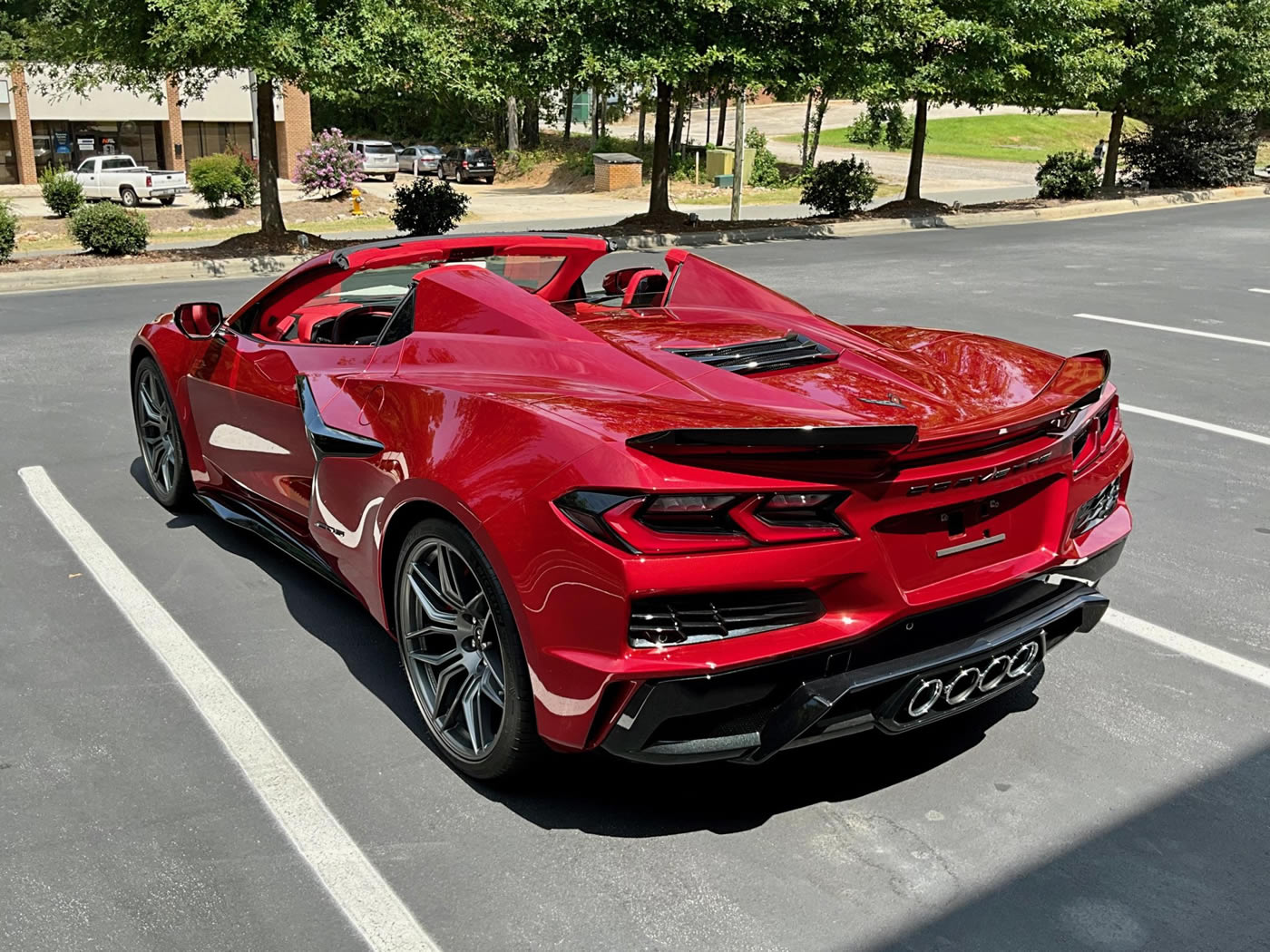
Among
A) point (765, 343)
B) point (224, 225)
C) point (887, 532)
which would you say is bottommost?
point (224, 225)

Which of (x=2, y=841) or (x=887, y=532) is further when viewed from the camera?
(x=2, y=841)

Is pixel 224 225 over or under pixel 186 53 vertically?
under

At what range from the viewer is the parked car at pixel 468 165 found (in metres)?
49.0

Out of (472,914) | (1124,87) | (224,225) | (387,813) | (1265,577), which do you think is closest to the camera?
(472,914)

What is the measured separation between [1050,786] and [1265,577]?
222 cm

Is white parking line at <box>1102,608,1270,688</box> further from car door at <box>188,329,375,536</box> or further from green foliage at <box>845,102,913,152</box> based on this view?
green foliage at <box>845,102,913,152</box>

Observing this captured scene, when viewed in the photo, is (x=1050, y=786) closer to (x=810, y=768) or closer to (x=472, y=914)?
(x=810, y=768)

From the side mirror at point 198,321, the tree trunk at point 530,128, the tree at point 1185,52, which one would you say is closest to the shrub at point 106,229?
the side mirror at point 198,321

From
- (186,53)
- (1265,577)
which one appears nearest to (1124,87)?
(186,53)

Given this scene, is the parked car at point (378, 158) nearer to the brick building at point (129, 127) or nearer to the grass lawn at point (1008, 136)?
the brick building at point (129, 127)

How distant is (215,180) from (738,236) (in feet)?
66.4

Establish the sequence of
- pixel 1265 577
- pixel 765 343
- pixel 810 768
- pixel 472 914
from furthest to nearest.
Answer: pixel 1265 577 → pixel 765 343 → pixel 810 768 → pixel 472 914

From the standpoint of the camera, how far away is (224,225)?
3312cm

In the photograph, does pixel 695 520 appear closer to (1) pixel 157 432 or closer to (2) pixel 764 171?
(1) pixel 157 432
